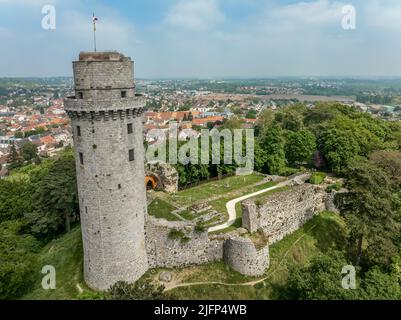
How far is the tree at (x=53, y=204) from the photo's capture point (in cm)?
3850

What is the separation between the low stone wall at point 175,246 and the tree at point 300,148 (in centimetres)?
2779

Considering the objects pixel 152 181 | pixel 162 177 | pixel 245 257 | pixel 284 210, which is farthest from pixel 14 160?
pixel 245 257

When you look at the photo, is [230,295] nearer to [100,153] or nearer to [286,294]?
[286,294]

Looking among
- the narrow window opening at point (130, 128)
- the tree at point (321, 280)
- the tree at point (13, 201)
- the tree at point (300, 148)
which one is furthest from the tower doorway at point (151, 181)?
the tree at point (321, 280)

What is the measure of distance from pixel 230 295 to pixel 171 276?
4876 mm

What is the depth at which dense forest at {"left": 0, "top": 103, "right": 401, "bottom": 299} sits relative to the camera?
2442cm

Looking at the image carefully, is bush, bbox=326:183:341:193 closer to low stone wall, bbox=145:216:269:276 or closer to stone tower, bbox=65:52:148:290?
low stone wall, bbox=145:216:269:276

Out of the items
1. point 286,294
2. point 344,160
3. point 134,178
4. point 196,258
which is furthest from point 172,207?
point 344,160

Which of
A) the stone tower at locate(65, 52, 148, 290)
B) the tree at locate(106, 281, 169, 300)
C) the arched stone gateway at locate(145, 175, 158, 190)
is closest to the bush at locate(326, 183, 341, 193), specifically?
the arched stone gateway at locate(145, 175, 158, 190)

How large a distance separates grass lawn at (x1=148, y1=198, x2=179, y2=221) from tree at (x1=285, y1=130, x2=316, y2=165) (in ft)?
77.1

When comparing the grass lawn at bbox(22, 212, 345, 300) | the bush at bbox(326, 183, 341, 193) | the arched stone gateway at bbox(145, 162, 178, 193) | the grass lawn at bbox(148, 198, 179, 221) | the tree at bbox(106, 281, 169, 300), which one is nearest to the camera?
the tree at bbox(106, 281, 169, 300)

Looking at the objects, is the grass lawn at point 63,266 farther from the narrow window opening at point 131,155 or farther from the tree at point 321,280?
the tree at point 321,280

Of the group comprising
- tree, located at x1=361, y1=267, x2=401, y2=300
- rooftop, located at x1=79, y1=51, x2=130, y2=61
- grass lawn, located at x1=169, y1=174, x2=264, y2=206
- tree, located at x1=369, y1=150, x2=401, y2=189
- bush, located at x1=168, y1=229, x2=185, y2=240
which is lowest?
tree, located at x1=361, y1=267, x2=401, y2=300

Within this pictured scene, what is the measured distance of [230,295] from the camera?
25.8 m
